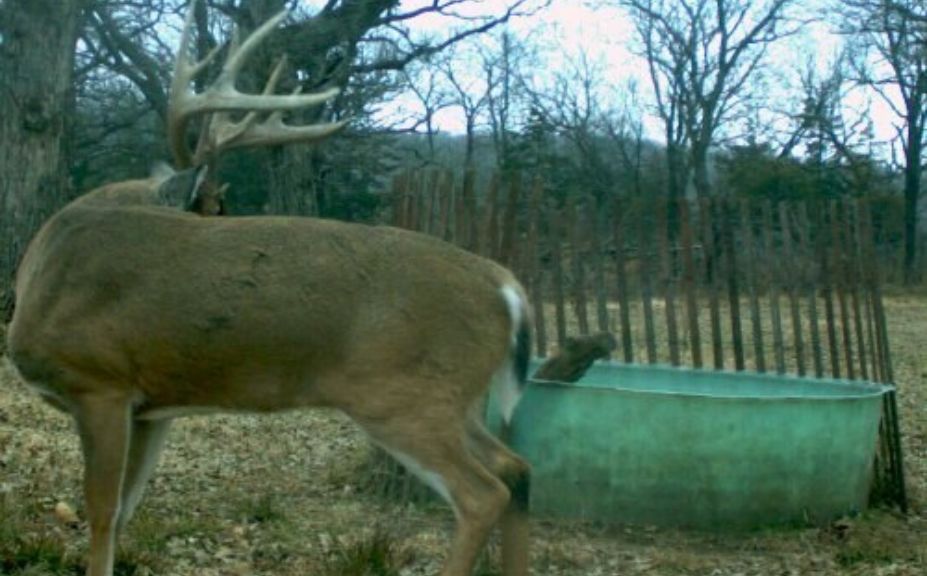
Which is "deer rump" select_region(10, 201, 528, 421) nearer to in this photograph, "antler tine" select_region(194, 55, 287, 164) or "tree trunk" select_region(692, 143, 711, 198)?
"antler tine" select_region(194, 55, 287, 164)

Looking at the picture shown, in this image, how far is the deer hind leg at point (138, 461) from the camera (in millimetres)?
5750

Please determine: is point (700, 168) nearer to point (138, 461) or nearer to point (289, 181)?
point (289, 181)

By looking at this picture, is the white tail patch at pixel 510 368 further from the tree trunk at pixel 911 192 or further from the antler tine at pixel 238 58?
the tree trunk at pixel 911 192

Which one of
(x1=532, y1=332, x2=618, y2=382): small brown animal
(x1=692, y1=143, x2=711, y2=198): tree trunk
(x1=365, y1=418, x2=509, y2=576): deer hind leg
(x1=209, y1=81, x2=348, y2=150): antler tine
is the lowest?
(x1=365, y1=418, x2=509, y2=576): deer hind leg

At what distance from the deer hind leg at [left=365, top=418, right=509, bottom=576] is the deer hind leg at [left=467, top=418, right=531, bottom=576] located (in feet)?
0.68

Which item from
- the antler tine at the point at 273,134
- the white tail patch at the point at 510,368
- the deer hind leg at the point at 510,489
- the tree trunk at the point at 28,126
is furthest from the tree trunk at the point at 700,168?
the deer hind leg at the point at 510,489

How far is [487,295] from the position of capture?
18.5 feet

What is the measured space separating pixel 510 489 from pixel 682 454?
6.12 feet

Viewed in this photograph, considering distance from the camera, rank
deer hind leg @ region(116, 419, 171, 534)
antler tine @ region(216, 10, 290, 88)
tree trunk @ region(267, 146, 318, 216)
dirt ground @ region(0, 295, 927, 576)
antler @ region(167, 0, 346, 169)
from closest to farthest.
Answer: deer hind leg @ region(116, 419, 171, 534) < dirt ground @ region(0, 295, 927, 576) < antler @ region(167, 0, 346, 169) < antler tine @ region(216, 10, 290, 88) < tree trunk @ region(267, 146, 318, 216)

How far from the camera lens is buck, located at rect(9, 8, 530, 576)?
17.7ft

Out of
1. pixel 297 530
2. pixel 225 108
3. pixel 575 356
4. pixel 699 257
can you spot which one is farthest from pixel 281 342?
pixel 699 257

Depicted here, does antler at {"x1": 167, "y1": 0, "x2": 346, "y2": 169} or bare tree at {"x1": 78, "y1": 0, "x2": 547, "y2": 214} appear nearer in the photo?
antler at {"x1": 167, "y1": 0, "x2": 346, "y2": 169}

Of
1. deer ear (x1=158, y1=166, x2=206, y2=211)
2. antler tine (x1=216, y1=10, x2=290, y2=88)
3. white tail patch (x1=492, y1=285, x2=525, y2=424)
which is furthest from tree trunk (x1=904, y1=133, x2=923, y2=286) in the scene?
white tail patch (x1=492, y1=285, x2=525, y2=424)

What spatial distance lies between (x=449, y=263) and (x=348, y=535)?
1570 mm
